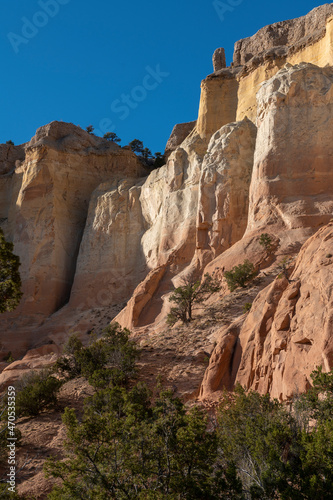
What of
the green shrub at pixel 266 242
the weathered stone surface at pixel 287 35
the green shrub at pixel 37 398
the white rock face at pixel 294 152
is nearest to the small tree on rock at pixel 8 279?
the green shrub at pixel 37 398

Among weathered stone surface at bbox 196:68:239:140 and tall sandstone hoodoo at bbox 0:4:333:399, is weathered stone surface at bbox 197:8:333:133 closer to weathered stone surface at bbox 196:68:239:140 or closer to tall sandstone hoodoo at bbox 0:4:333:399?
weathered stone surface at bbox 196:68:239:140

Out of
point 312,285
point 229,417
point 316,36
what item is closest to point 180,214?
point 316,36

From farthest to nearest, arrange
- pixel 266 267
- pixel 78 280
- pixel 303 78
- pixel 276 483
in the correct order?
pixel 78 280
pixel 303 78
pixel 266 267
pixel 276 483

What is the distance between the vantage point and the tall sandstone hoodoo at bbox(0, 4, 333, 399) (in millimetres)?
16656

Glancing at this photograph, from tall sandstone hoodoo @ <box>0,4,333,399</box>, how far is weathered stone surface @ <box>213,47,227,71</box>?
6.9 inches

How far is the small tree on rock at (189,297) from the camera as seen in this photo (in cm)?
2391

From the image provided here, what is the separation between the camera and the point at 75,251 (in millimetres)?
41719

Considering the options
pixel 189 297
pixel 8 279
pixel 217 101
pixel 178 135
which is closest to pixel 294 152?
pixel 189 297

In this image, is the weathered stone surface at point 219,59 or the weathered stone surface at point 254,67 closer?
the weathered stone surface at point 254,67

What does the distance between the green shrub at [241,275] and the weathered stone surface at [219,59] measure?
26.7m

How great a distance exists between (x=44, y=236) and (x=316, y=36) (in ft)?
79.3

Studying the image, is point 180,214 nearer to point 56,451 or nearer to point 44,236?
point 44,236

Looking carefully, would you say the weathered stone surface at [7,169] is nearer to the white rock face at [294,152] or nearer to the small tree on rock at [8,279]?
the white rock face at [294,152]

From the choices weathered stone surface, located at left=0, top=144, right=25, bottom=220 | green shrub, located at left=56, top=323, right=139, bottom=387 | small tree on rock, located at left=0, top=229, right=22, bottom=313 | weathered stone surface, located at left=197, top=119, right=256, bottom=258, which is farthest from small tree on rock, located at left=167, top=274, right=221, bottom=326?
weathered stone surface, located at left=0, top=144, right=25, bottom=220
